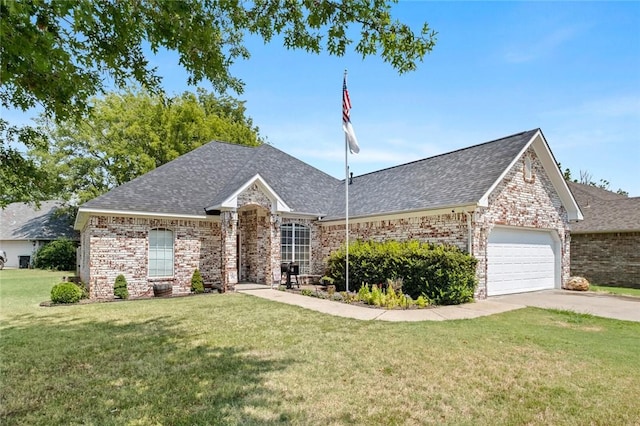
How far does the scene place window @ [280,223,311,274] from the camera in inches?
682

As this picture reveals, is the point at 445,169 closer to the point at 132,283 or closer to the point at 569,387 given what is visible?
the point at 569,387

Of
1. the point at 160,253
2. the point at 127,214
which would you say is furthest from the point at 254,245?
the point at 127,214

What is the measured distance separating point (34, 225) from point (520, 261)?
39134mm

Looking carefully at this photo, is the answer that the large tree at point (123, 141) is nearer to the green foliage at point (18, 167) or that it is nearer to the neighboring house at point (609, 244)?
the green foliage at point (18, 167)

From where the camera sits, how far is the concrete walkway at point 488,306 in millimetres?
9852

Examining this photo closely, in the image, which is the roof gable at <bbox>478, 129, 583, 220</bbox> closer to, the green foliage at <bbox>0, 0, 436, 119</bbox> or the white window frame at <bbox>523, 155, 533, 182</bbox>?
the white window frame at <bbox>523, 155, 533, 182</bbox>

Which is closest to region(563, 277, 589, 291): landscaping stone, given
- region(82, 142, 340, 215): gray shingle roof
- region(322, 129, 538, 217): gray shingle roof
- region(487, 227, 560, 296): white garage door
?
region(487, 227, 560, 296): white garage door

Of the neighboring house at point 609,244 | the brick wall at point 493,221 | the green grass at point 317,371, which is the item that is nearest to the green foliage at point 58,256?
the brick wall at point 493,221

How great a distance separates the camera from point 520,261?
14.8 m

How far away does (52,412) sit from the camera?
14.1ft

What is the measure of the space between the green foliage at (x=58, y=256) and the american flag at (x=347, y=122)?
26.9 meters

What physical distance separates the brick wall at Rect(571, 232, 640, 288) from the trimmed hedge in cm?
1071

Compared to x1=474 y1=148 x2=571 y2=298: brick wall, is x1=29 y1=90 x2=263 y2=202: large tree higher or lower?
higher

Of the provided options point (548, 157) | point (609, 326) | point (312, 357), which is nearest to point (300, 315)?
point (312, 357)
